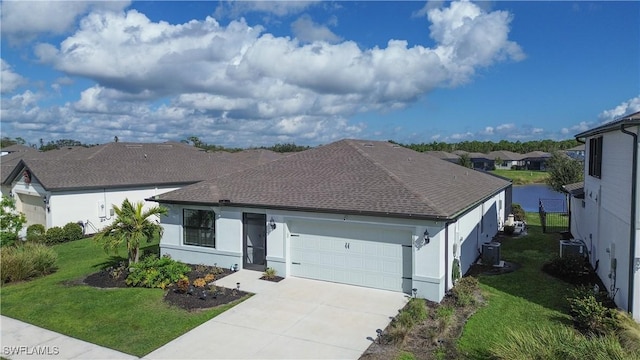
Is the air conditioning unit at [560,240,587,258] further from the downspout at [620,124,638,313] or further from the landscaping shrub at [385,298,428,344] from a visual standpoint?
the landscaping shrub at [385,298,428,344]

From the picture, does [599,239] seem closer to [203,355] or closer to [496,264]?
[496,264]

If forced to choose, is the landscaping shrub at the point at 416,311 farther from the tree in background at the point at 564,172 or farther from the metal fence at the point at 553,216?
the tree in background at the point at 564,172

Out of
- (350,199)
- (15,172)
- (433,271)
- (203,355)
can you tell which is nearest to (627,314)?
Result: (433,271)

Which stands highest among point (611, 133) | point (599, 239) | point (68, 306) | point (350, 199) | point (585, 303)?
point (611, 133)

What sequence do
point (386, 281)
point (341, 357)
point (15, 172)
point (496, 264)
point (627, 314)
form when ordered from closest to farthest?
point (341, 357), point (627, 314), point (386, 281), point (496, 264), point (15, 172)

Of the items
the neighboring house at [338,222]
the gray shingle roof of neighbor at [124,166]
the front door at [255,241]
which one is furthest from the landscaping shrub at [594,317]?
the gray shingle roof of neighbor at [124,166]

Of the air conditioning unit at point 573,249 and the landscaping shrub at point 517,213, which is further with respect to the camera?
the landscaping shrub at point 517,213

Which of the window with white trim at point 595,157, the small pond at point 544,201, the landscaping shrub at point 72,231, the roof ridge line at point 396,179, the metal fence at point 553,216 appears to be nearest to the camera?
the roof ridge line at point 396,179

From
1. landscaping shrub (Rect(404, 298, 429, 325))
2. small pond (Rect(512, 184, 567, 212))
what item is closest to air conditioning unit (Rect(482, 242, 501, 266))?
landscaping shrub (Rect(404, 298, 429, 325))
